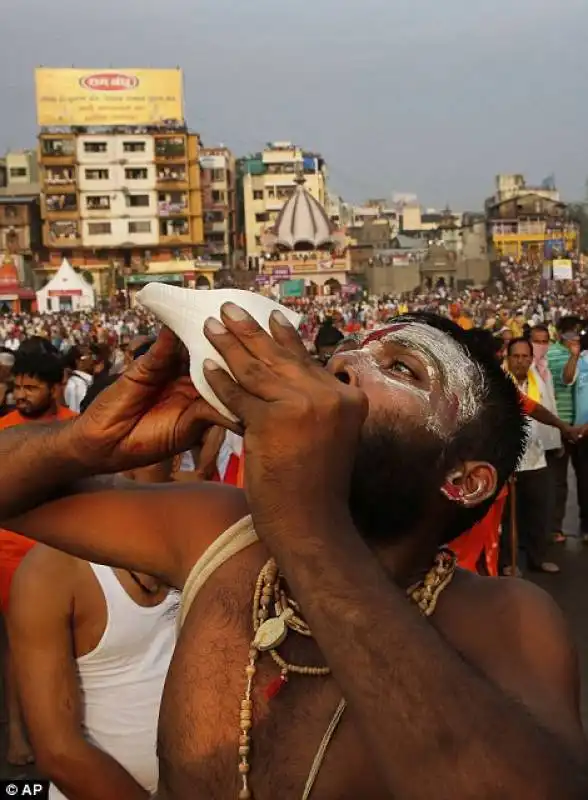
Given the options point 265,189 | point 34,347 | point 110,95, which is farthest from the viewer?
point 265,189

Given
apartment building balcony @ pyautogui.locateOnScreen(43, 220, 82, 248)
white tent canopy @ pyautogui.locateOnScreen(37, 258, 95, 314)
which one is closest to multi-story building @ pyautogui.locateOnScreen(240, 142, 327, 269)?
apartment building balcony @ pyautogui.locateOnScreen(43, 220, 82, 248)

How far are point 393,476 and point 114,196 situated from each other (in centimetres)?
6306

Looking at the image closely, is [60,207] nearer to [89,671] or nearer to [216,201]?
[216,201]

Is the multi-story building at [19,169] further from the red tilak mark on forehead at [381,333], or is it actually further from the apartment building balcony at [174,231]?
the red tilak mark on forehead at [381,333]

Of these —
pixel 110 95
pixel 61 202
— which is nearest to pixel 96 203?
pixel 61 202

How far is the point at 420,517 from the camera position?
1392 mm

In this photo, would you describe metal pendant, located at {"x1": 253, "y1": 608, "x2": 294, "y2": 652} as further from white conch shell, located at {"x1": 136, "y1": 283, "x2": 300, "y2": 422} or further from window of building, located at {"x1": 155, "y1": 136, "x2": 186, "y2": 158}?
window of building, located at {"x1": 155, "y1": 136, "x2": 186, "y2": 158}

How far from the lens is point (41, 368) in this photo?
414cm

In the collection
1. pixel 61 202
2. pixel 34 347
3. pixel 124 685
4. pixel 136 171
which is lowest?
pixel 124 685

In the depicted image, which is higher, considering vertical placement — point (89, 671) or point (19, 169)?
point (19, 169)

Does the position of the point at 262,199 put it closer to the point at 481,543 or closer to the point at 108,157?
the point at 108,157

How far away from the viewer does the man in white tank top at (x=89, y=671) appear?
1898 millimetres

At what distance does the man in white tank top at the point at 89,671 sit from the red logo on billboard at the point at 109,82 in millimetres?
67928

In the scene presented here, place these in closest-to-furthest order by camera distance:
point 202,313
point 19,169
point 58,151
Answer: point 202,313 < point 58,151 < point 19,169
